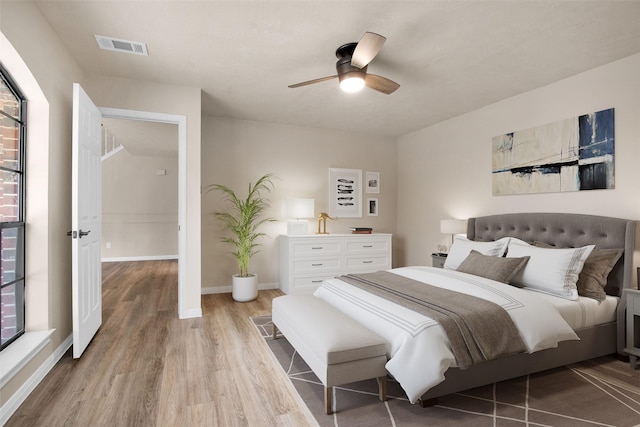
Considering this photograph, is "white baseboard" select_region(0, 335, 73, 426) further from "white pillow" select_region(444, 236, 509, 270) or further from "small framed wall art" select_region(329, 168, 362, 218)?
"small framed wall art" select_region(329, 168, 362, 218)

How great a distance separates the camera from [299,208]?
4.80 m

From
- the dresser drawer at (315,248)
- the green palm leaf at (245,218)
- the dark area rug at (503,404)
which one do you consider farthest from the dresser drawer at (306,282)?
the dark area rug at (503,404)

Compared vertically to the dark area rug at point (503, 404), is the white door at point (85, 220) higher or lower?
higher

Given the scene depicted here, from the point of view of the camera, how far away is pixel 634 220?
2709 millimetres

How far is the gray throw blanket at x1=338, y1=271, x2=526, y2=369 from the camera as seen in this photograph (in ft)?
6.23

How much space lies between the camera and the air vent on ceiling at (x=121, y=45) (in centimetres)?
264

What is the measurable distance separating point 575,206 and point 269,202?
363 centimetres

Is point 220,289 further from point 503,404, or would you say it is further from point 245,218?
point 503,404

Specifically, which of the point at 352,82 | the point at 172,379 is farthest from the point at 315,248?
the point at 172,379

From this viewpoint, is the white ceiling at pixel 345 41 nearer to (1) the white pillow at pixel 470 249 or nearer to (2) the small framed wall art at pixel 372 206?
(1) the white pillow at pixel 470 249

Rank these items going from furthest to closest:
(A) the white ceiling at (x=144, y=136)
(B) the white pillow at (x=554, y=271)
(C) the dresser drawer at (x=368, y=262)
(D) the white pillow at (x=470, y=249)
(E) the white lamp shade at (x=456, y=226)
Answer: (A) the white ceiling at (x=144, y=136) → (C) the dresser drawer at (x=368, y=262) → (E) the white lamp shade at (x=456, y=226) → (D) the white pillow at (x=470, y=249) → (B) the white pillow at (x=554, y=271)

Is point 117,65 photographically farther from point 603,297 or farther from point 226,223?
point 603,297

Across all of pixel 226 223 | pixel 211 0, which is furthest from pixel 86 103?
pixel 226 223

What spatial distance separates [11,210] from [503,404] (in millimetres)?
3312
